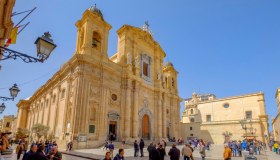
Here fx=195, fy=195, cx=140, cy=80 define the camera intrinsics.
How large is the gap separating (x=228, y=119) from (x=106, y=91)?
2852 cm

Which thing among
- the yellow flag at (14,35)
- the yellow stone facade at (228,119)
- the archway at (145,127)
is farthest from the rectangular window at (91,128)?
the yellow stone facade at (228,119)

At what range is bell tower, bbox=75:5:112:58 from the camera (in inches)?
792

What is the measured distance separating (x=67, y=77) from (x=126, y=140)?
9.11 m

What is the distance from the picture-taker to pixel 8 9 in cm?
480

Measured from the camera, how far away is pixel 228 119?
126 ft

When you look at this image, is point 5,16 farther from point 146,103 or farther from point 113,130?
point 146,103

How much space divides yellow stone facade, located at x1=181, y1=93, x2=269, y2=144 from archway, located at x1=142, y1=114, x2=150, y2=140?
1601cm

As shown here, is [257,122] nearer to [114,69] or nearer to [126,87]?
[126,87]

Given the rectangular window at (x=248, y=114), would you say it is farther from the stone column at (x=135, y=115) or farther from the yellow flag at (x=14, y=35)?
the yellow flag at (x=14, y=35)

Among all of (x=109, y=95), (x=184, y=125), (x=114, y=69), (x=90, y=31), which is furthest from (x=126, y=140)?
(x=184, y=125)

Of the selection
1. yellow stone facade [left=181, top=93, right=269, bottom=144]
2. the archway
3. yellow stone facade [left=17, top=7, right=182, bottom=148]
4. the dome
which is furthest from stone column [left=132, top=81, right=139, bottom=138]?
yellow stone facade [left=181, top=93, right=269, bottom=144]

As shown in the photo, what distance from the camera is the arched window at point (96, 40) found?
21547 millimetres

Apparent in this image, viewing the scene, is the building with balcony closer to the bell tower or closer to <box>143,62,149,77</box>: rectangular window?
the bell tower

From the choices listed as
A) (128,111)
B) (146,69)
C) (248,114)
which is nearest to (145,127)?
(128,111)
